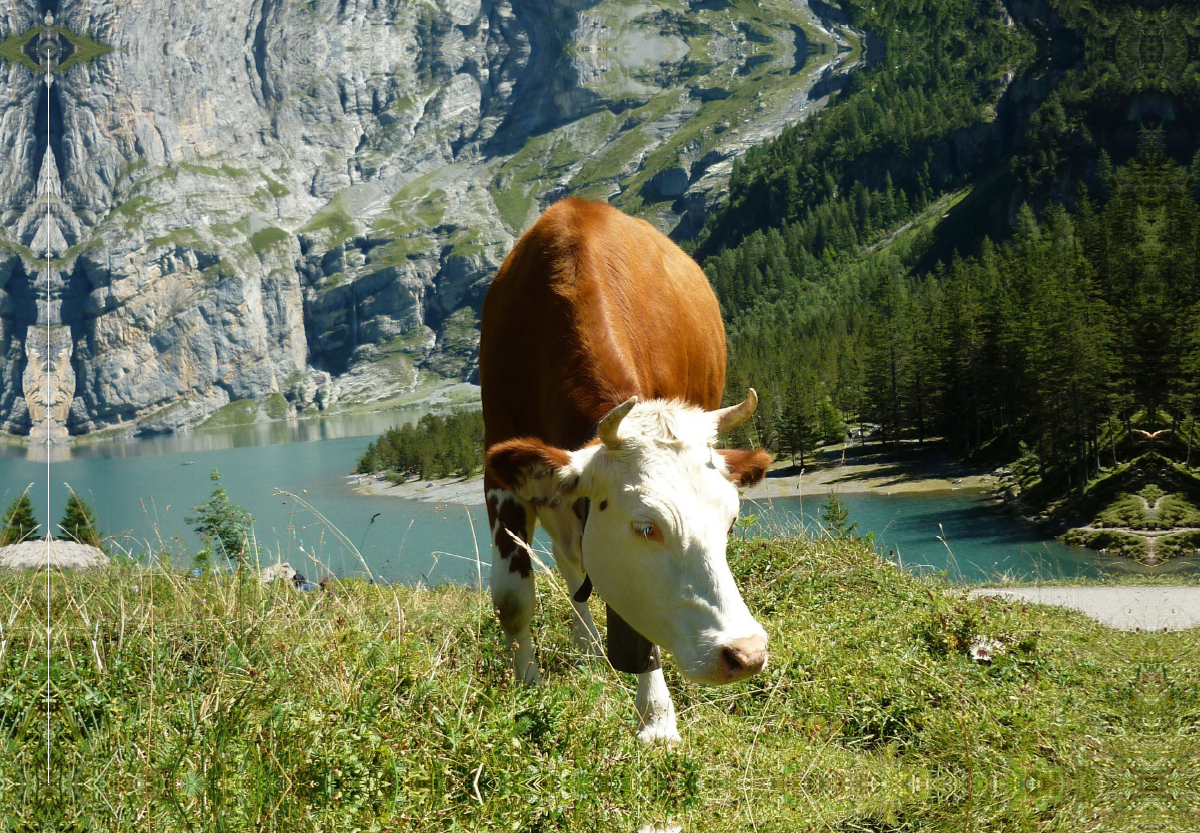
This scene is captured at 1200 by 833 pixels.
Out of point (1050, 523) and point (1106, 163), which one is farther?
point (1106, 163)

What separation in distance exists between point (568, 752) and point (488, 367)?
2.32 meters

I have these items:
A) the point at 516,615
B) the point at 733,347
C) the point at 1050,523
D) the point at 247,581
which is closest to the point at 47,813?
the point at 516,615

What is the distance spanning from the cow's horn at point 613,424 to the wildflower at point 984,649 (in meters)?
3.10

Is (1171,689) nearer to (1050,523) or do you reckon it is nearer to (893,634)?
(893,634)

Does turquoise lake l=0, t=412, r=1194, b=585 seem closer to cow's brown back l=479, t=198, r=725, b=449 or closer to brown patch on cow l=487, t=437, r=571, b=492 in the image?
cow's brown back l=479, t=198, r=725, b=449

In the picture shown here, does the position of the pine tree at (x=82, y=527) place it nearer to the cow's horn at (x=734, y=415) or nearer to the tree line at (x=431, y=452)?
the cow's horn at (x=734, y=415)

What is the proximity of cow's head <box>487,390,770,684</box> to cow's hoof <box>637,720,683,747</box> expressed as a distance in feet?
Result: 1.81

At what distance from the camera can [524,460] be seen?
3375 millimetres

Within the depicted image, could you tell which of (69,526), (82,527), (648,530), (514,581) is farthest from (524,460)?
(69,526)

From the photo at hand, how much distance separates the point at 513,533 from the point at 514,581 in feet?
0.78

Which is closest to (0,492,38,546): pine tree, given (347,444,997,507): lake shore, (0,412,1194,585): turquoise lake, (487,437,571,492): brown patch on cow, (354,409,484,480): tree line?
(0,412,1194,585): turquoise lake

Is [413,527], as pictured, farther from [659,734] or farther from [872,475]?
[659,734]

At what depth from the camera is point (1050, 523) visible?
36469 mm

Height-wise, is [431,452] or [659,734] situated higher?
[659,734]
